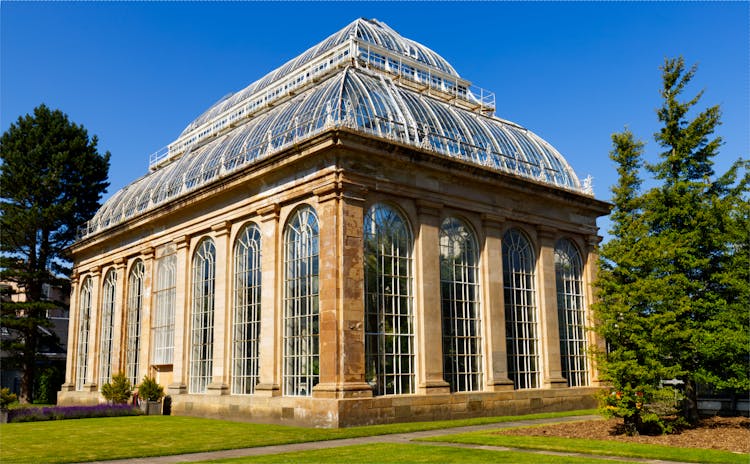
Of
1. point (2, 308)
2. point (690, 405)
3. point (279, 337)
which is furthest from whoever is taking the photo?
point (2, 308)

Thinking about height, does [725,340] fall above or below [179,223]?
below

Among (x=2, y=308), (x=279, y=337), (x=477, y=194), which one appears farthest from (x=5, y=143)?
(x=477, y=194)

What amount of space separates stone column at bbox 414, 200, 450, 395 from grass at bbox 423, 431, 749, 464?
6623mm

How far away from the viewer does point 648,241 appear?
73.4 feet

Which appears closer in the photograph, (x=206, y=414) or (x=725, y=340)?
(x=725, y=340)

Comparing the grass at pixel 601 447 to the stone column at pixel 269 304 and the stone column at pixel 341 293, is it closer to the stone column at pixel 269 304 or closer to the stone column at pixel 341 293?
the stone column at pixel 341 293

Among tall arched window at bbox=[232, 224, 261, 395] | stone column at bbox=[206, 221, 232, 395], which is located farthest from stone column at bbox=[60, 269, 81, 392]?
tall arched window at bbox=[232, 224, 261, 395]

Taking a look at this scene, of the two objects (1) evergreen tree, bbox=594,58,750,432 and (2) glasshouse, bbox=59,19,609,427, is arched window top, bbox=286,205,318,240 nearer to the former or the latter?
(2) glasshouse, bbox=59,19,609,427

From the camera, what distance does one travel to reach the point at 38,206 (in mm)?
50500

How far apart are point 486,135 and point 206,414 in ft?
63.6

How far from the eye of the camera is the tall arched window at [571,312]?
3450cm

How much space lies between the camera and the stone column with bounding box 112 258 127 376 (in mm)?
41281

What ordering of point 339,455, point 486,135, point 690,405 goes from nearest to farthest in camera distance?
point 339,455 < point 690,405 < point 486,135

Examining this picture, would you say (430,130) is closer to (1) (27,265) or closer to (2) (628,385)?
(2) (628,385)
